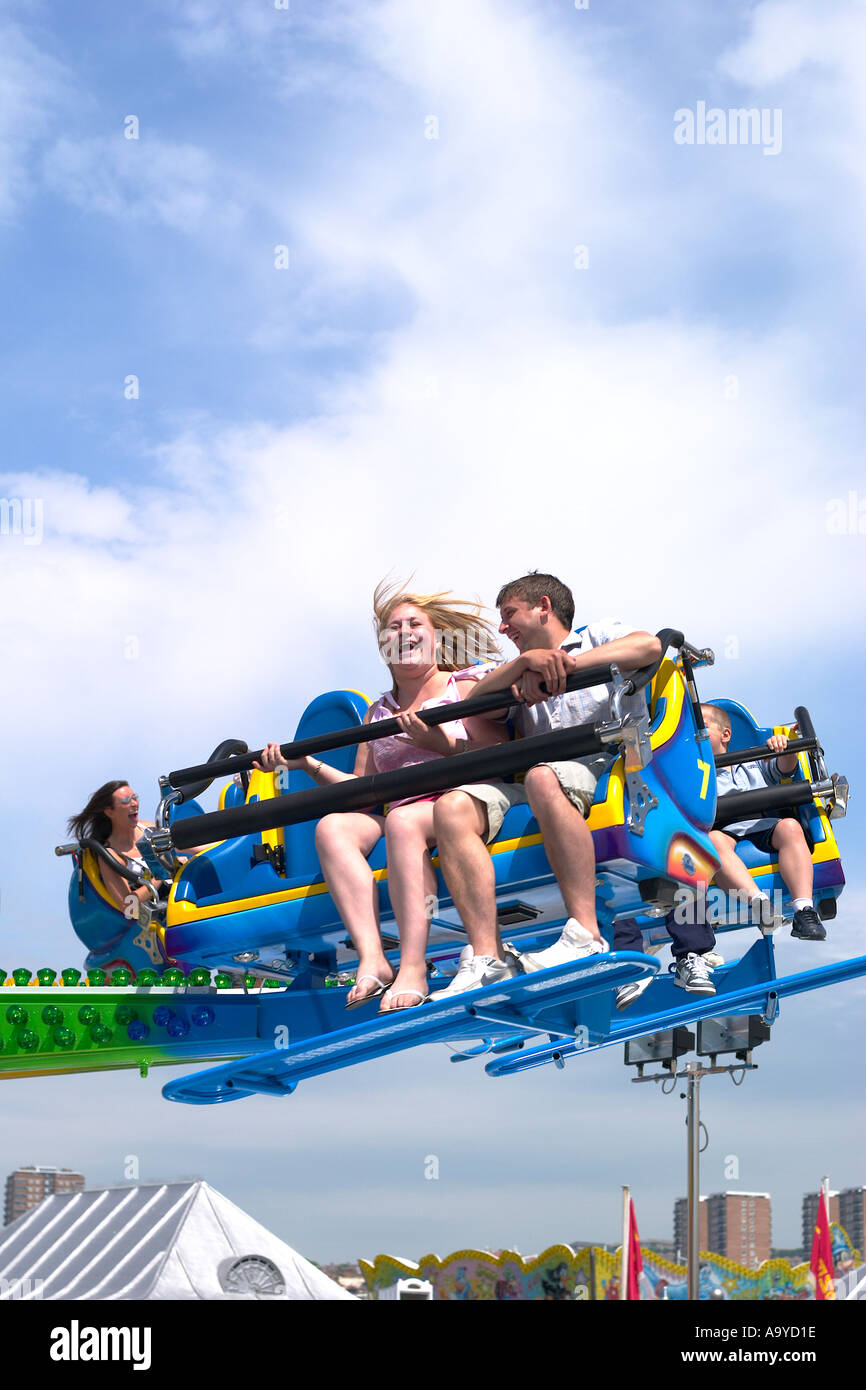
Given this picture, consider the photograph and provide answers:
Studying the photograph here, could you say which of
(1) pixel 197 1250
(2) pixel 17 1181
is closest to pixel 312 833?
(1) pixel 197 1250

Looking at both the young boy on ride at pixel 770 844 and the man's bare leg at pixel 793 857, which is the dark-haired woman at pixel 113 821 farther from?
the man's bare leg at pixel 793 857

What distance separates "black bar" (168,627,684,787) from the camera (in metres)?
4.10

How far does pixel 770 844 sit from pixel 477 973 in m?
2.24

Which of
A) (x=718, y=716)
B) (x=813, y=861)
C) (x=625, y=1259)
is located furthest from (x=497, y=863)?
(x=625, y=1259)

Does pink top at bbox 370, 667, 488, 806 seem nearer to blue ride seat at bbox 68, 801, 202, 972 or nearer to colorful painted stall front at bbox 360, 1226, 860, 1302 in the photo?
blue ride seat at bbox 68, 801, 202, 972

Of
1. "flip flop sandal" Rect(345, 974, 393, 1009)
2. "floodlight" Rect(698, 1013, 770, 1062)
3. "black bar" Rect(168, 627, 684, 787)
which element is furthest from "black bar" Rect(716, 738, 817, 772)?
"flip flop sandal" Rect(345, 974, 393, 1009)

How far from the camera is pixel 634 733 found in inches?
161

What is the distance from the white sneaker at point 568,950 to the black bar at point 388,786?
0.49 m

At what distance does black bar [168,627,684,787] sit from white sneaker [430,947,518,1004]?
2.28 feet

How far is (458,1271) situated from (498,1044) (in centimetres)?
1409

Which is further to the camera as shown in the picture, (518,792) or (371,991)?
(518,792)

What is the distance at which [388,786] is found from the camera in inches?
169

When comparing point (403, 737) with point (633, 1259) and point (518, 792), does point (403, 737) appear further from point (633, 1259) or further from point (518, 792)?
point (633, 1259)
